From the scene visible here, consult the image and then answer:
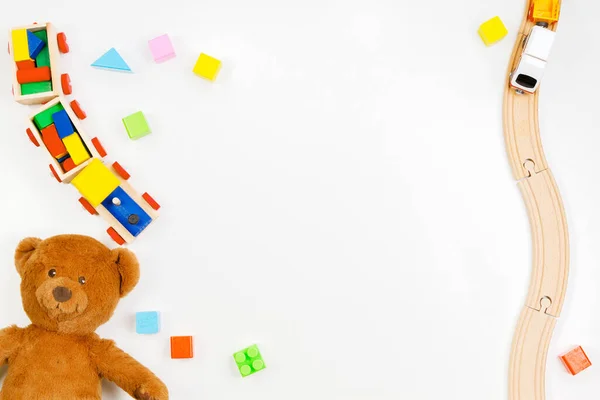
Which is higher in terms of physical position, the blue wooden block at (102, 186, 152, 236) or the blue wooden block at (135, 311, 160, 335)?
the blue wooden block at (102, 186, 152, 236)

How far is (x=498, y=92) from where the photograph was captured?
133 cm

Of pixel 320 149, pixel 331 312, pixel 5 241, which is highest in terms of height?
pixel 5 241

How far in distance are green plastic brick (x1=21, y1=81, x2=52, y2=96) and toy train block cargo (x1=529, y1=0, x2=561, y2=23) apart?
1.07m

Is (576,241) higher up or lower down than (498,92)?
lower down

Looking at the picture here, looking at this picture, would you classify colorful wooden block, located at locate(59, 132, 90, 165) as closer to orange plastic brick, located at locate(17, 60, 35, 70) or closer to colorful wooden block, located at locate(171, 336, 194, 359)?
orange plastic brick, located at locate(17, 60, 35, 70)

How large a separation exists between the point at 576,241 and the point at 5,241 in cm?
126

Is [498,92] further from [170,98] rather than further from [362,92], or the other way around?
[170,98]

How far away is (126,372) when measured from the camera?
116 cm

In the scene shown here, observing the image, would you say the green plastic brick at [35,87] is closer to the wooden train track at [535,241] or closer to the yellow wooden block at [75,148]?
the yellow wooden block at [75,148]

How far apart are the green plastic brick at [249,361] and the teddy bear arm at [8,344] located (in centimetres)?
43

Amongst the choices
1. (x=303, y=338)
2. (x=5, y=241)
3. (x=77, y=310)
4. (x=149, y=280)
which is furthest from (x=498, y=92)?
(x=5, y=241)

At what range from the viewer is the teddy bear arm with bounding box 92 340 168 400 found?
3.73 feet

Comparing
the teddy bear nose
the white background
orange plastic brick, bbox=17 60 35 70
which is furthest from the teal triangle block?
the teddy bear nose

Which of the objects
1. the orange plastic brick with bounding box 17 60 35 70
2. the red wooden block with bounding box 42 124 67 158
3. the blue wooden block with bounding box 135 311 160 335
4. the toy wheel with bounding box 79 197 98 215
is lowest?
the blue wooden block with bounding box 135 311 160 335
